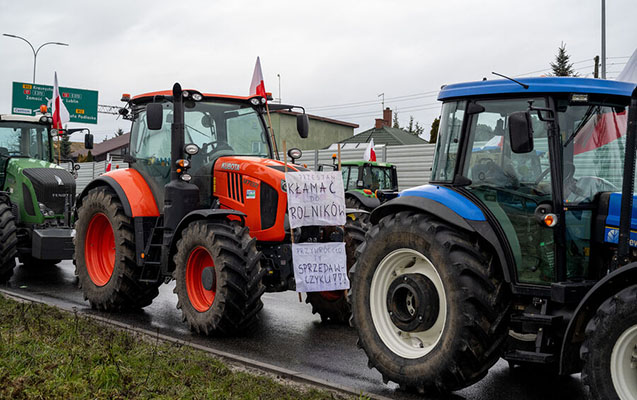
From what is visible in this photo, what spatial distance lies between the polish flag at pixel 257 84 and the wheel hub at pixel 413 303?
14.1ft

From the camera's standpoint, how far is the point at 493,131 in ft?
18.1

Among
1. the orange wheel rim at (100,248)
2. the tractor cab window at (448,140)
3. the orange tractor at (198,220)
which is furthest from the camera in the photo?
the orange wheel rim at (100,248)

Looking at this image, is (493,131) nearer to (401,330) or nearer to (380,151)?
(401,330)

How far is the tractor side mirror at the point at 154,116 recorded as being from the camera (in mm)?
8109

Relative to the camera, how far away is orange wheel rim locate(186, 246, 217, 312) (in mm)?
7879

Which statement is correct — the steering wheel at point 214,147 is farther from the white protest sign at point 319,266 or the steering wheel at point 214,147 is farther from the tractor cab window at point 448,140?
the tractor cab window at point 448,140

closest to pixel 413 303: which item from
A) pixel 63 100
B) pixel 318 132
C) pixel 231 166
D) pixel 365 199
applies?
pixel 231 166

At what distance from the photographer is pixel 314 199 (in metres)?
8.01

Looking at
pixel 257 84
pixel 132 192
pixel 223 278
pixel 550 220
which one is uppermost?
pixel 257 84

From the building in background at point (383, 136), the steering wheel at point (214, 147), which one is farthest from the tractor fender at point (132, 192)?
the building in background at point (383, 136)

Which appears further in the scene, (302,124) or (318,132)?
Answer: (318,132)

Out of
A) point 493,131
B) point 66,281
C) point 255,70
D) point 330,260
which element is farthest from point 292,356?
point 66,281

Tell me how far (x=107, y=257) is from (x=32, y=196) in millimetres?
2991

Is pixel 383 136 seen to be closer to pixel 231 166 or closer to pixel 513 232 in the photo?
pixel 231 166
